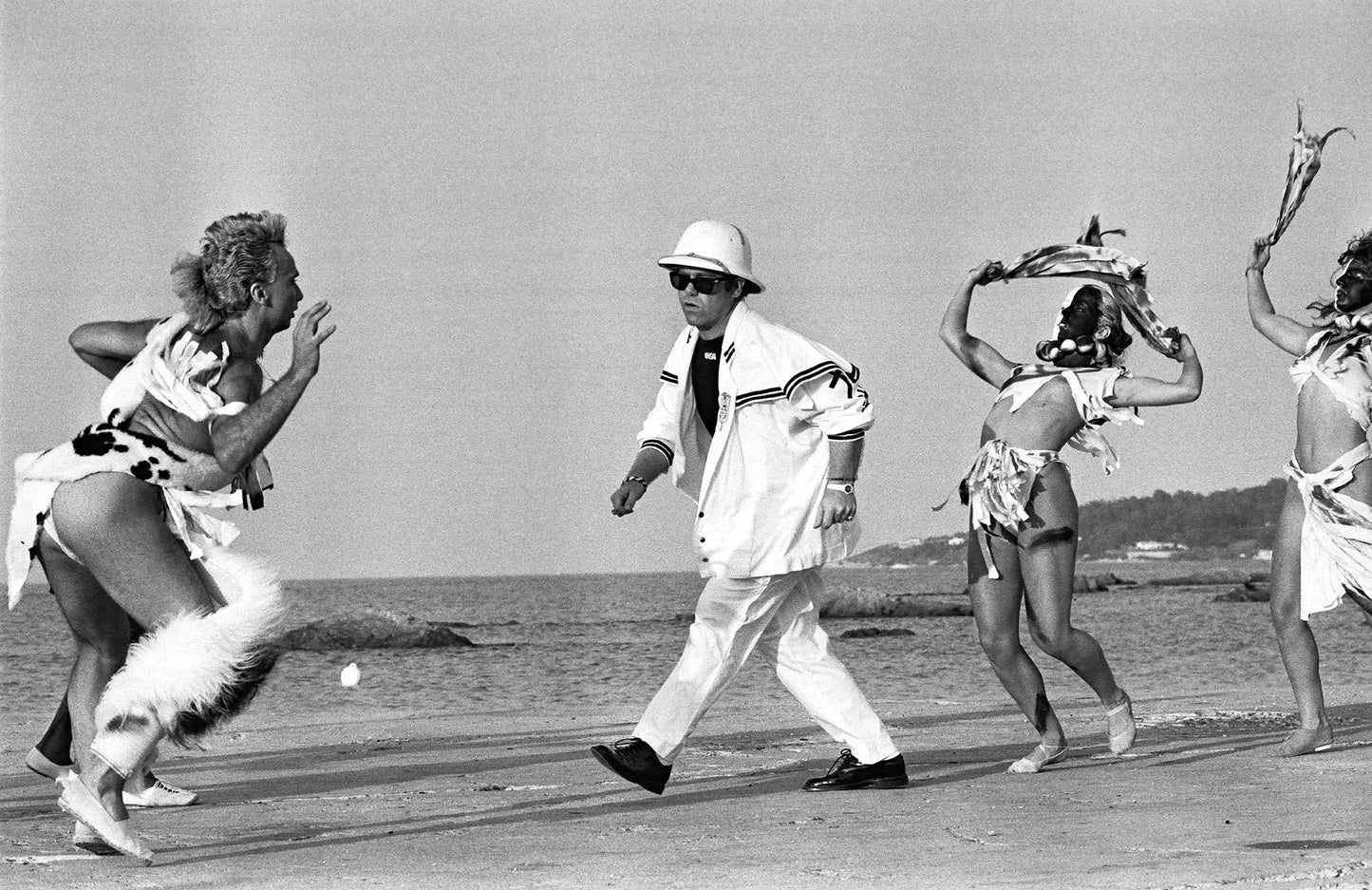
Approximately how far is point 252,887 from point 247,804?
75.0 inches

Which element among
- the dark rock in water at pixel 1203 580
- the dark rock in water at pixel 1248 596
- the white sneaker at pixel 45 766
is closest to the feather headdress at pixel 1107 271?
the white sneaker at pixel 45 766

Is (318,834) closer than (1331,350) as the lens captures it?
Yes

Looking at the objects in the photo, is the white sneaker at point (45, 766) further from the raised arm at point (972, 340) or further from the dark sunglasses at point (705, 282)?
the raised arm at point (972, 340)

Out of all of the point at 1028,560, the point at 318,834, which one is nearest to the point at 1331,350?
the point at 1028,560

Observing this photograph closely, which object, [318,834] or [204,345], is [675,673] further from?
[204,345]

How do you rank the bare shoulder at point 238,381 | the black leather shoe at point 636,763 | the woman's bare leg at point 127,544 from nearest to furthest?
the woman's bare leg at point 127,544 < the bare shoulder at point 238,381 < the black leather shoe at point 636,763

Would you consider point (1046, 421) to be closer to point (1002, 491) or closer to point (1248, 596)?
point (1002, 491)

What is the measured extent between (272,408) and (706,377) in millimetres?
2059

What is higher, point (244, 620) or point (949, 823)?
point (244, 620)

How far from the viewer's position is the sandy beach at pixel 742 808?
4.86 m

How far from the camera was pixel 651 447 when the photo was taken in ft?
22.2

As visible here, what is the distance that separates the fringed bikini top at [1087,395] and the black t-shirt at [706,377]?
135 cm

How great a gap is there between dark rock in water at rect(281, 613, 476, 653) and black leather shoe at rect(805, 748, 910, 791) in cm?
2364

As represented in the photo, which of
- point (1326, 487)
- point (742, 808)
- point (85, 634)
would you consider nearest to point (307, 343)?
point (85, 634)
